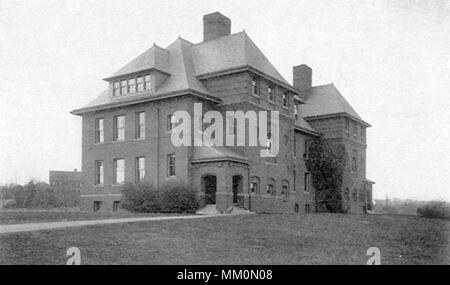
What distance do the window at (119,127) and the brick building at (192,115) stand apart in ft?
0.21

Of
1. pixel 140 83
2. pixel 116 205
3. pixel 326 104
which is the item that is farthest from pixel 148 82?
pixel 326 104

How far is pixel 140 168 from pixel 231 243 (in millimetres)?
17085

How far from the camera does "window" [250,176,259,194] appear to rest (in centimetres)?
3055

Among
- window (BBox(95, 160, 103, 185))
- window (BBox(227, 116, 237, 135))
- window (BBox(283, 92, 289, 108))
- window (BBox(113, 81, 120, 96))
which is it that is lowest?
window (BBox(95, 160, 103, 185))

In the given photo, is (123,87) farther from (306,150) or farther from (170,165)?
(306,150)

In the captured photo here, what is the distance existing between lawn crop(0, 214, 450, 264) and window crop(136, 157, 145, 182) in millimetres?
11658

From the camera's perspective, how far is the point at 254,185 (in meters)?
30.9

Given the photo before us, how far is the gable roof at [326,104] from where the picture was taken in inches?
1705

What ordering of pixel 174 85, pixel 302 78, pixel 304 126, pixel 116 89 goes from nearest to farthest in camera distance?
1. pixel 174 85
2. pixel 116 89
3. pixel 304 126
4. pixel 302 78

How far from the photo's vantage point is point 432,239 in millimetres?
19328

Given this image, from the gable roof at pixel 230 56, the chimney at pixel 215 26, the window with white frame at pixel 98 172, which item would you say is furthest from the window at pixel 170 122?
the chimney at pixel 215 26

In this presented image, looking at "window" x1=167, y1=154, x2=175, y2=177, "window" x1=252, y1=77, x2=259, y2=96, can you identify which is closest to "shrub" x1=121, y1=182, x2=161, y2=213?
"window" x1=167, y1=154, x2=175, y2=177

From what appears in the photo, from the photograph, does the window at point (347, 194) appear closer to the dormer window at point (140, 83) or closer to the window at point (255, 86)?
the window at point (255, 86)

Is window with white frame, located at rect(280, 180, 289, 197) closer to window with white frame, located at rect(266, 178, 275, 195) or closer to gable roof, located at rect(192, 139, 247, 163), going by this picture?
window with white frame, located at rect(266, 178, 275, 195)
